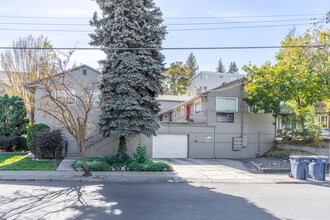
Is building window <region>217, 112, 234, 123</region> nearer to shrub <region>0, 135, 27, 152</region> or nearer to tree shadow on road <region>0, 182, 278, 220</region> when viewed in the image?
tree shadow on road <region>0, 182, 278, 220</region>

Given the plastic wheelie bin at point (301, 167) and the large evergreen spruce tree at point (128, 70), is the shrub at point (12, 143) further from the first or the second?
the plastic wheelie bin at point (301, 167)

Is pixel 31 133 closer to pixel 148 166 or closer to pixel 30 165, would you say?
pixel 30 165

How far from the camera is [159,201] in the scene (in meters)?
7.04

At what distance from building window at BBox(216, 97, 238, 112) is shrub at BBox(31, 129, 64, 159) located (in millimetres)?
11049

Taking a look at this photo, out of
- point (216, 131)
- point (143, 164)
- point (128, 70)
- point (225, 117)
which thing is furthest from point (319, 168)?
point (128, 70)

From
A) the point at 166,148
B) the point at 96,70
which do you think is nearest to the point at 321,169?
the point at 166,148

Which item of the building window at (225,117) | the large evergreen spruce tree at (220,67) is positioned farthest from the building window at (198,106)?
the large evergreen spruce tree at (220,67)

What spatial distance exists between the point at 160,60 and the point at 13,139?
12.0 metres

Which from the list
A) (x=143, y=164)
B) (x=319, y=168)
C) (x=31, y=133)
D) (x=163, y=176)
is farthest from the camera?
(x=31, y=133)

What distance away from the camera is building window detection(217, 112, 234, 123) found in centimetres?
1744

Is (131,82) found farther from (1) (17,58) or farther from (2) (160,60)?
(1) (17,58)

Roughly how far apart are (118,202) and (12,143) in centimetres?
1354

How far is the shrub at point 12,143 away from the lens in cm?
1634

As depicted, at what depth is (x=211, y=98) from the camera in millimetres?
17234
